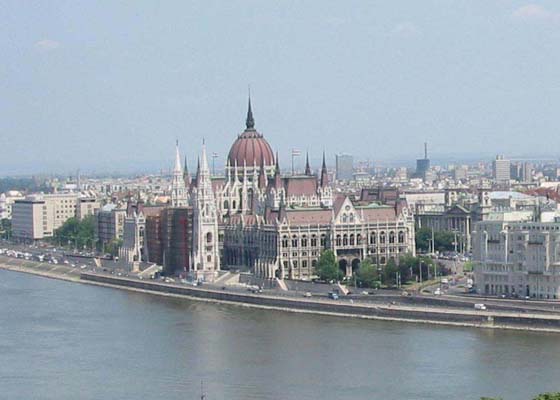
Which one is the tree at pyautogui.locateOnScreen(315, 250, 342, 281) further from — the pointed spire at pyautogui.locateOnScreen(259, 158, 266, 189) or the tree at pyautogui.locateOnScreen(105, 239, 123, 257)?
the tree at pyautogui.locateOnScreen(105, 239, 123, 257)

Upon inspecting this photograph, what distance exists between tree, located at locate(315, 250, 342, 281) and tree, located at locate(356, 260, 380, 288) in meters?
0.96

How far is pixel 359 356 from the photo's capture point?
4216 cm

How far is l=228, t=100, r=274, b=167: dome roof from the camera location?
246ft

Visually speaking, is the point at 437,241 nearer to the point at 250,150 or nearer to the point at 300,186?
the point at 300,186

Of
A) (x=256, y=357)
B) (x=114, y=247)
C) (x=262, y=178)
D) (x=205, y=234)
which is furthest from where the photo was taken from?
(x=114, y=247)

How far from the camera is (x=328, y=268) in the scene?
199 ft

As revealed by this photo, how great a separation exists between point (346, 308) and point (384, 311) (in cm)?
211

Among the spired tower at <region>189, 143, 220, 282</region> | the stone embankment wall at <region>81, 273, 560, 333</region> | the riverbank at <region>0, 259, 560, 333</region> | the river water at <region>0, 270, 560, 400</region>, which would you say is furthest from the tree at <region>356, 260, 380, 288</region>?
the spired tower at <region>189, 143, 220, 282</region>

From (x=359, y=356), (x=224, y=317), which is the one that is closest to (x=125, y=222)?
(x=224, y=317)

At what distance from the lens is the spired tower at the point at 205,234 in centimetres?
6731

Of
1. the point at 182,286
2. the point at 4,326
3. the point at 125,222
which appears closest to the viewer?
the point at 4,326

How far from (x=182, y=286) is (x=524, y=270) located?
1702 cm

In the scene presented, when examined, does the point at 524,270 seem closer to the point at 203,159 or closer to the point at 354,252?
the point at 354,252

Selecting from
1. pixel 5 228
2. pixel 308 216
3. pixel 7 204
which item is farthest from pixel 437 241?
pixel 7 204
